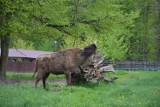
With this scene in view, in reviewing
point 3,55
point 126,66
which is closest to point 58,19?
point 3,55

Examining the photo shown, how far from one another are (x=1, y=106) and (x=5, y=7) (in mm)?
6713

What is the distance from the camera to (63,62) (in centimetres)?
1670

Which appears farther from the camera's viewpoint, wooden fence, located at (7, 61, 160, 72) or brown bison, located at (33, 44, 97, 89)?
wooden fence, located at (7, 61, 160, 72)

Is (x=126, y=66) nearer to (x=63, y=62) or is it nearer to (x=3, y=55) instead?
(x=3, y=55)

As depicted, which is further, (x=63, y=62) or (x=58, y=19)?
(x=58, y=19)

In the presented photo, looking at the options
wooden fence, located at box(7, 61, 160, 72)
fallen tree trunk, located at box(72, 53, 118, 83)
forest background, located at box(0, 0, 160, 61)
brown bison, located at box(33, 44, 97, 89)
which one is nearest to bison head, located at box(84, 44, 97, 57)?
brown bison, located at box(33, 44, 97, 89)

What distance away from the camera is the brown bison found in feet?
54.4

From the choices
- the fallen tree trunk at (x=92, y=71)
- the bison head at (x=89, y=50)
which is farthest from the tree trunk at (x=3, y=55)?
the bison head at (x=89, y=50)

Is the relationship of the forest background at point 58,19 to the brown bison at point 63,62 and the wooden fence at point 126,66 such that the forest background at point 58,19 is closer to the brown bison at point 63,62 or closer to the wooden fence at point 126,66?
the brown bison at point 63,62

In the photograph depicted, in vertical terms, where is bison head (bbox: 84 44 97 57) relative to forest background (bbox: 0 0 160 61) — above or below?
below

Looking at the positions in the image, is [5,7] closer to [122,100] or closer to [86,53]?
[86,53]

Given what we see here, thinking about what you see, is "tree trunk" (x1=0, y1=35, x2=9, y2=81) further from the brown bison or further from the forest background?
the brown bison

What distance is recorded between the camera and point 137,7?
57.6 metres

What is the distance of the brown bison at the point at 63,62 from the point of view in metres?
16.6
